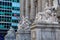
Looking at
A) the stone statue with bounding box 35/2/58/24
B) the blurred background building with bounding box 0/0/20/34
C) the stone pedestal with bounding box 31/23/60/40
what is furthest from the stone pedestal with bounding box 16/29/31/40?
the blurred background building with bounding box 0/0/20/34

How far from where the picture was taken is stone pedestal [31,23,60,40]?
1143 cm

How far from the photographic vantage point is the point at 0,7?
6769 cm

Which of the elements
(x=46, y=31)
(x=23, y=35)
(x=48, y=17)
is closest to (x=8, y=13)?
(x=23, y=35)

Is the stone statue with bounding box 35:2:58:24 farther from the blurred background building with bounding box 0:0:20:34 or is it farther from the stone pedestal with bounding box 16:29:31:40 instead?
the blurred background building with bounding box 0:0:20:34

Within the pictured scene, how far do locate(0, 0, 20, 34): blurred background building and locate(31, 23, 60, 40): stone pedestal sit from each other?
5376 cm

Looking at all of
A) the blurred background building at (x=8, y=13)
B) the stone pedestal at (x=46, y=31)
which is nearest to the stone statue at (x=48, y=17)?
the stone pedestal at (x=46, y=31)

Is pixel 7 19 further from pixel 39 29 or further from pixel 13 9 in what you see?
pixel 39 29

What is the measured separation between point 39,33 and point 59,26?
1.27 m

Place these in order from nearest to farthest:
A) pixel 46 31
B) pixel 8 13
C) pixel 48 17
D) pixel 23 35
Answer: pixel 46 31, pixel 48 17, pixel 23 35, pixel 8 13

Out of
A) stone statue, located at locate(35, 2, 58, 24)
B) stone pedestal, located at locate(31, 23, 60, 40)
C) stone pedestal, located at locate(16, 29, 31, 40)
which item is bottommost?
stone pedestal, located at locate(16, 29, 31, 40)

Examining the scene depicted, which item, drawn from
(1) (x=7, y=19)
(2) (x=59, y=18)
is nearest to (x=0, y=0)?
(1) (x=7, y=19)

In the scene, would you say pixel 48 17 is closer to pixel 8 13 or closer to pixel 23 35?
pixel 23 35

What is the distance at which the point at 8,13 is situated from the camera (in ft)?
221

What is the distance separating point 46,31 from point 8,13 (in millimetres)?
56562
